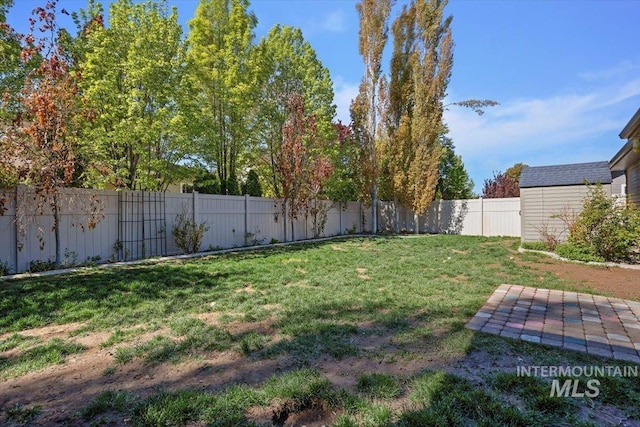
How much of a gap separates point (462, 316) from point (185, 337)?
2966 mm

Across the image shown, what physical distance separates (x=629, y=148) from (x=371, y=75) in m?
11.7

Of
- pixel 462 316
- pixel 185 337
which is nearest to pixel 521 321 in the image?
pixel 462 316

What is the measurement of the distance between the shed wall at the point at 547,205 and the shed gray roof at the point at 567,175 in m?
0.15

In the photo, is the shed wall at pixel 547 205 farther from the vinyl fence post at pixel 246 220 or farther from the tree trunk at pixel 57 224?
the tree trunk at pixel 57 224

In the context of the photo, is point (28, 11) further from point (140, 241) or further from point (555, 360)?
point (555, 360)

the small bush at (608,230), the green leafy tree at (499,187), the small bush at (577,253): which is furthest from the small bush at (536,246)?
the green leafy tree at (499,187)

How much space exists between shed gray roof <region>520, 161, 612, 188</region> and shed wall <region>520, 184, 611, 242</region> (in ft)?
0.50

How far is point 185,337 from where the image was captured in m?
3.15

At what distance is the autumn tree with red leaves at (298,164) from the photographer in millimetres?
12219

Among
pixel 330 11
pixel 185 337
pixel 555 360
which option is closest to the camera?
pixel 555 360

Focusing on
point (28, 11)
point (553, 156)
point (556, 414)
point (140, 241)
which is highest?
point (28, 11)

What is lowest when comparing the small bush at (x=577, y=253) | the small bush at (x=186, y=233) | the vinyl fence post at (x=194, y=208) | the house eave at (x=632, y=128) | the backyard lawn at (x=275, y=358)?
the backyard lawn at (x=275, y=358)

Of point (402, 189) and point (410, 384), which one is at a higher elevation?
point (402, 189)

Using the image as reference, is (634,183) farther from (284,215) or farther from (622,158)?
(284,215)
